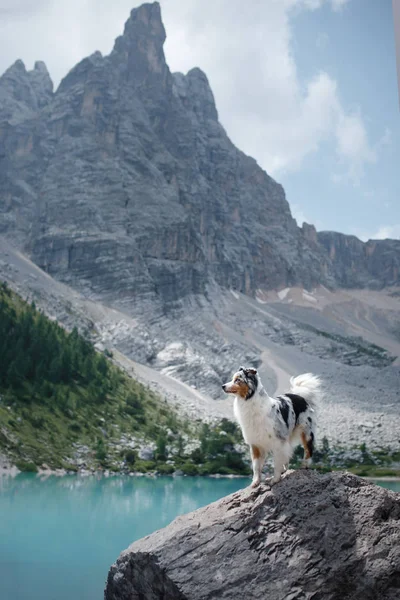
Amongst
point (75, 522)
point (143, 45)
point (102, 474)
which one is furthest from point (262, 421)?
point (143, 45)

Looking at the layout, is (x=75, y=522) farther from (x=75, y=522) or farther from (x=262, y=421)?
(x=262, y=421)

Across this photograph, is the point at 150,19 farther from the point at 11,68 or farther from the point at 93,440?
the point at 93,440

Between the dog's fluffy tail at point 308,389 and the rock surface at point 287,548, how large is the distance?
4.43ft

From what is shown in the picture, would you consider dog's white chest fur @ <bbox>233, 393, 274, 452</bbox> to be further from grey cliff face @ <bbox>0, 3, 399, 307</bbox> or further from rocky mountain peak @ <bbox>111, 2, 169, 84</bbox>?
rocky mountain peak @ <bbox>111, 2, 169, 84</bbox>

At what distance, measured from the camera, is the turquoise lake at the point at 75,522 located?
56.9 feet

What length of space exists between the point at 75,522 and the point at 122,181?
4946 inches

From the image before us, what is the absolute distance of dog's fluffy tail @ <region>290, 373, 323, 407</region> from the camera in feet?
29.8

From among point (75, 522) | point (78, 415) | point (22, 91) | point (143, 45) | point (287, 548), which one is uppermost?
point (143, 45)

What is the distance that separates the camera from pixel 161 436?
65250 millimetres

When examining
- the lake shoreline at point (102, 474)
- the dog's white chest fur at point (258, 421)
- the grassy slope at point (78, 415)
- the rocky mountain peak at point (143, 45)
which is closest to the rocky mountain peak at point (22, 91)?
the rocky mountain peak at point (143, 45)

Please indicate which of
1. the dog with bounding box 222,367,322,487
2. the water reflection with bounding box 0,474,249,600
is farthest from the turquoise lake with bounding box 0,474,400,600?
the dog with bounding box 222,367,322,487

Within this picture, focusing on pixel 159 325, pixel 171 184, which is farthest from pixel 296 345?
pixel 171 184

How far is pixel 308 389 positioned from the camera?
9188mm

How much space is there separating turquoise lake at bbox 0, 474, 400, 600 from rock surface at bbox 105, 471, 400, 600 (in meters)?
9.05
